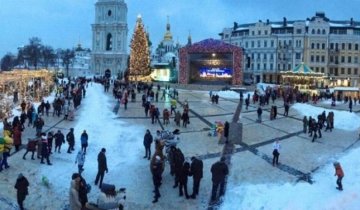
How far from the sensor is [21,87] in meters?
38.4

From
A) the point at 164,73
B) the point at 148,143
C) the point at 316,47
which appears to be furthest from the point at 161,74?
the point at 148,143

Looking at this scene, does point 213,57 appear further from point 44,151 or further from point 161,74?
point 44,151

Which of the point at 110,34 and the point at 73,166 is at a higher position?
the point at 110,34

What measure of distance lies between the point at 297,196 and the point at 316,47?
76032mm

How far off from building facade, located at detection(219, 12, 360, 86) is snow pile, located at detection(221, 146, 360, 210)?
227ft

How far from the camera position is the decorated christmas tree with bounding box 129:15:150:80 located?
2557 inches

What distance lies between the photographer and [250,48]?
94562 millimetres

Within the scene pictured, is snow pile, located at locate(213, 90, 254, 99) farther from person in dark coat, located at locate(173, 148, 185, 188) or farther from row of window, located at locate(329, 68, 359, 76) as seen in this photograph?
row of window, located at locate(329, 68, 359, 76)

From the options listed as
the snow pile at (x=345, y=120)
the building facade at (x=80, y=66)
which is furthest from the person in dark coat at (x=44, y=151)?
the building facade at (x=80, y=66)

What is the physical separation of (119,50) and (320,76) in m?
57.1

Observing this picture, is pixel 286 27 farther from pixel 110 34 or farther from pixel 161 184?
pixel 161 184

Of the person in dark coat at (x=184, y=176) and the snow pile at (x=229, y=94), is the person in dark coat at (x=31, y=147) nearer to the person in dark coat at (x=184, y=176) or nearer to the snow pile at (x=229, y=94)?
the person in dark coat at (x=184, y=176)

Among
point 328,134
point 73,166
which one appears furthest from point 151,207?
point 328,134

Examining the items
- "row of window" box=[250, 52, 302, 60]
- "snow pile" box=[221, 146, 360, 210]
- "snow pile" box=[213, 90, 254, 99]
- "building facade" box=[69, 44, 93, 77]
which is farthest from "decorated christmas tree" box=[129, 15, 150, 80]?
"building facade" box=[69, 44, 93, 77]
